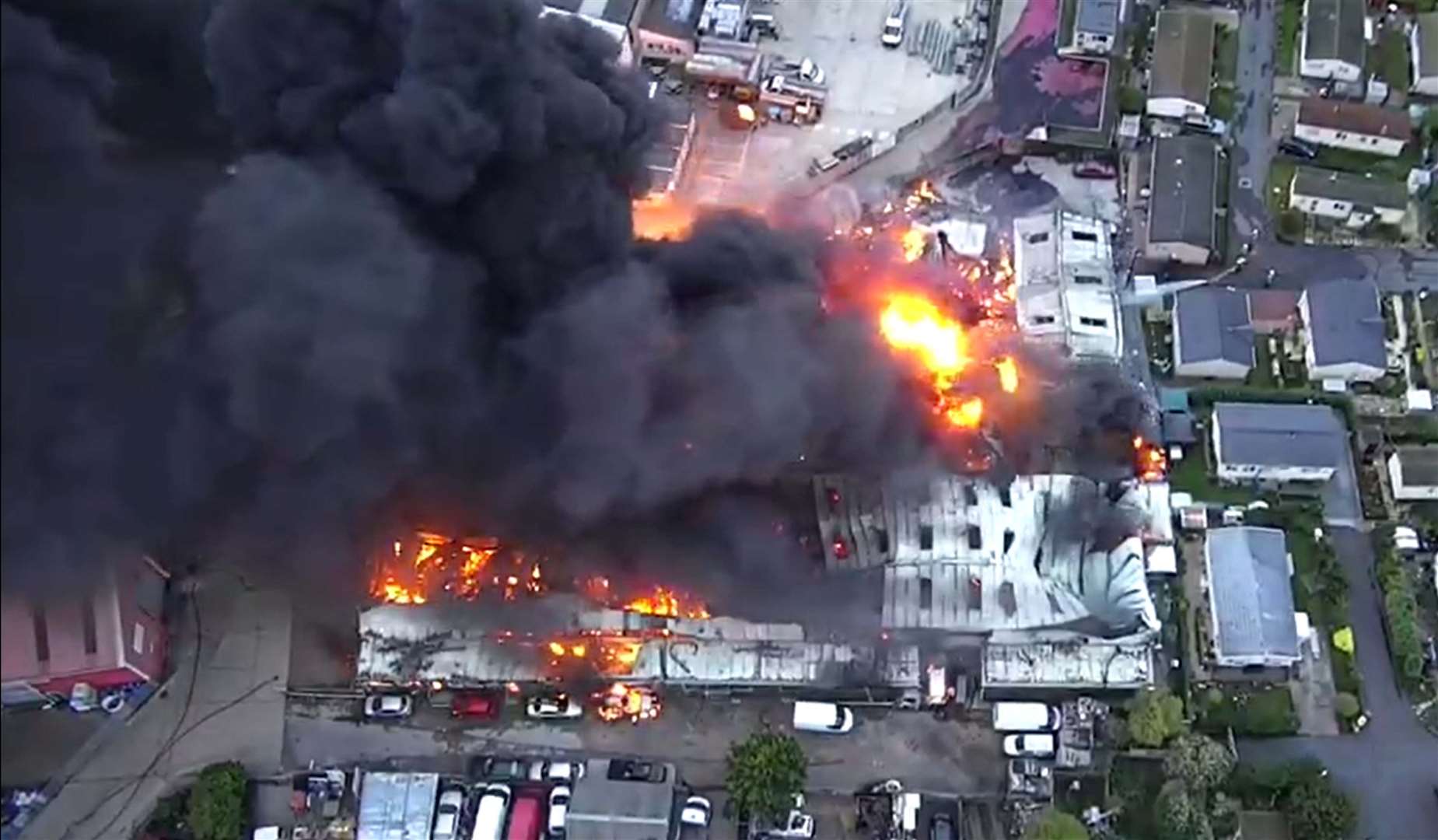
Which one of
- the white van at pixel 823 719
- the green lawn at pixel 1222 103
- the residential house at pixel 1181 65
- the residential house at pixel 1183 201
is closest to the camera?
the white van at pixel 823 719

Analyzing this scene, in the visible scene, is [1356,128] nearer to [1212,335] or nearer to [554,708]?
[1212,335]

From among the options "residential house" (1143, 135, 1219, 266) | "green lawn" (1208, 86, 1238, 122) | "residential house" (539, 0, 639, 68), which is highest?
"residential house" (539, 0, 639, 68)

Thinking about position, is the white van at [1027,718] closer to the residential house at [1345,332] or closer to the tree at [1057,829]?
the tree at [1057,829]

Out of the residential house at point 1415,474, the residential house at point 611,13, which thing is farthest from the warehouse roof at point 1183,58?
the residential house at point 611,13

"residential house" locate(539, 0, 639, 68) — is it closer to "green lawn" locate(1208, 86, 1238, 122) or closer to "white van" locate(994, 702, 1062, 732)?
"green lawn" locate(1208, 86, 1238, 122)

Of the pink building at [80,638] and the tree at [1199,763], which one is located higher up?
the pink building at [80,638]

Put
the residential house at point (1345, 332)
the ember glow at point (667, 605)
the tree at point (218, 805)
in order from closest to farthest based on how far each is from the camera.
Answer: the tree at point (218, 805) → the ember glow at point (667, 605) → the residential house at point (1345, 332)

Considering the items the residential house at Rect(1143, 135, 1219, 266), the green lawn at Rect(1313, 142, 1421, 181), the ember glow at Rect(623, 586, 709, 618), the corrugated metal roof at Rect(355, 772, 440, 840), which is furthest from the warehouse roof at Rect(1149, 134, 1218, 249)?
the corrugated metal roof at Rect(355, 772, 440, 840)
